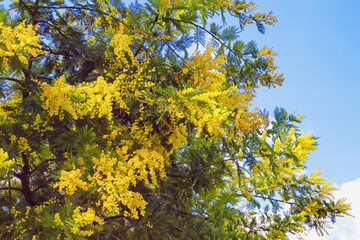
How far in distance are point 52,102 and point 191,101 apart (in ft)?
5.78

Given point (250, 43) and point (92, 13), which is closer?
point (250, 43)

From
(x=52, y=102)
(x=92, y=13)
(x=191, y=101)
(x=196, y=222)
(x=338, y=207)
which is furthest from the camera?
(x=92, y=13)

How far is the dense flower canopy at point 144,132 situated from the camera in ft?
11.3

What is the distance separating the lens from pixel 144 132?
487cm

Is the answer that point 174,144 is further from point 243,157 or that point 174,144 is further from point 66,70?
point 66,70

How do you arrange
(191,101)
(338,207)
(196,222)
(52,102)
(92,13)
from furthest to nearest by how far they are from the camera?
(92,13)
(196,222)
(338,207)
(52,102)
(191,101)

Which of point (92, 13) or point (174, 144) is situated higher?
point (92, 13)

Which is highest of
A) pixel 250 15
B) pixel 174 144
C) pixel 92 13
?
pixel 92 13

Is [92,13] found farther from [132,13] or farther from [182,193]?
[182,193]

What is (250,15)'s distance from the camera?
15.3ft

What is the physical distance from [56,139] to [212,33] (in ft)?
9.18

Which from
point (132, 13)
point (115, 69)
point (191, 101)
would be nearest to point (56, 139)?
point (115, 69)

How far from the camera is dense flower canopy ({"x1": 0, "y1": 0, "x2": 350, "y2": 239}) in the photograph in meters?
3.44

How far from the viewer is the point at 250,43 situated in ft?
16.8
